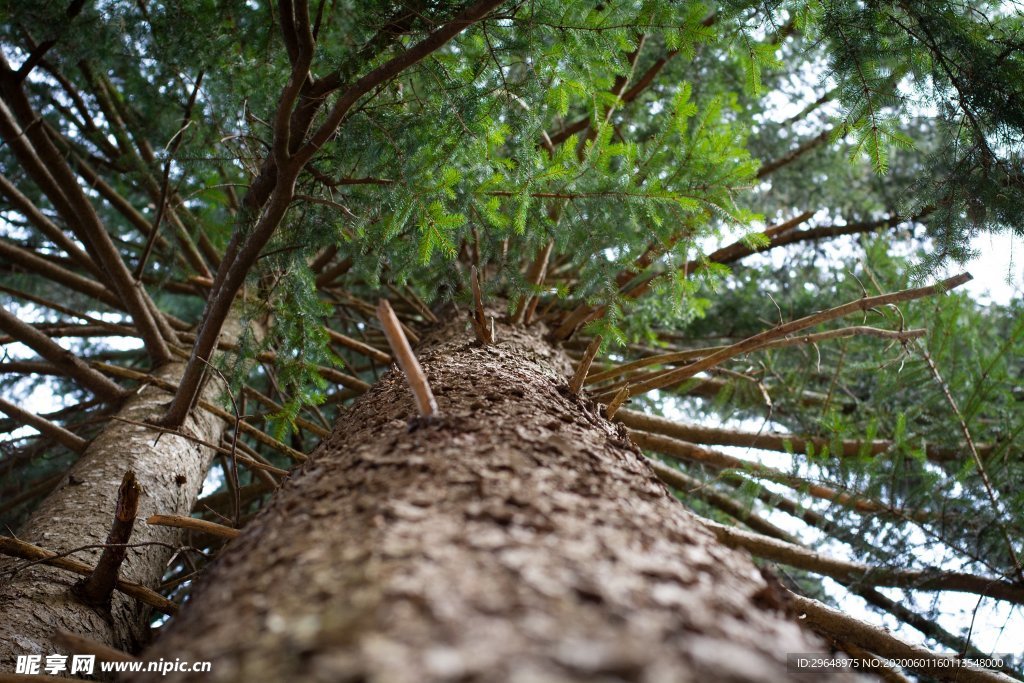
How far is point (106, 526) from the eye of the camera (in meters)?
2.80

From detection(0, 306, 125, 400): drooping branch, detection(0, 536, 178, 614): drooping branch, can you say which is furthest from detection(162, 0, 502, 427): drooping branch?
detection(0, 536, 178, 614): drooping branch

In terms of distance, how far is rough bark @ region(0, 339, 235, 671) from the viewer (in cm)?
231

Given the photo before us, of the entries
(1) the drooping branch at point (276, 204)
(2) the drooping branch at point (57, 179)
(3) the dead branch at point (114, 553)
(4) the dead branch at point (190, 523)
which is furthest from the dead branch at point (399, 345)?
(2) the drooping branch at point (57, 179)

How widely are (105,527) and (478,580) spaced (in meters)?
2.46

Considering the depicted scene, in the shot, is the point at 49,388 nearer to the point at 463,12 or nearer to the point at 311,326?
the point at 311,326

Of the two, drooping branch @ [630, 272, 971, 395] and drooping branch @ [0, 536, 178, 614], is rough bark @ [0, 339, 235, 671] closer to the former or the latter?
drooping branch @ [0, 536, 178, 614]

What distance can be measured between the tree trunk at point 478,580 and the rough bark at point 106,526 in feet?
Result: 4.22

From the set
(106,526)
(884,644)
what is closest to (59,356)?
(106,526)

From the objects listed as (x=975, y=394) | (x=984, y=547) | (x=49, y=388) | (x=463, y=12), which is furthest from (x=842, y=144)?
(x=49, y=388)

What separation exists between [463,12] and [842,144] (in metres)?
4.88

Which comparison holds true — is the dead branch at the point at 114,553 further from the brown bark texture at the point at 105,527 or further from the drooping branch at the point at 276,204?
the drooping branch at the point at 276,204

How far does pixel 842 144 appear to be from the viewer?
616 cm

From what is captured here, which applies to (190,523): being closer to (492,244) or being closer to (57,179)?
(492,244)

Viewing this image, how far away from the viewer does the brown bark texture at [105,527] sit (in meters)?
2.31
